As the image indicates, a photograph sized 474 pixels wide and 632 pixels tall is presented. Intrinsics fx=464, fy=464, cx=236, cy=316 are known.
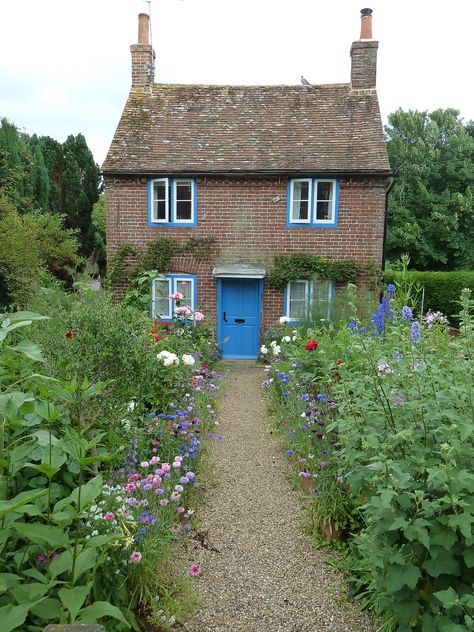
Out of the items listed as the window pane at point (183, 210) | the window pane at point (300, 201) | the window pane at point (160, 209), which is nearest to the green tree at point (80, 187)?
the window pane at point (160, 209)

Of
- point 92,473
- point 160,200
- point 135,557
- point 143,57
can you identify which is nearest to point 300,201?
point 160,200

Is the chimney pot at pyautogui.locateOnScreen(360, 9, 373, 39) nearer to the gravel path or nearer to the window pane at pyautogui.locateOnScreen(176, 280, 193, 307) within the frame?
the window pane at pyautogui.locateOnScreen(176, 280, 193, 307)

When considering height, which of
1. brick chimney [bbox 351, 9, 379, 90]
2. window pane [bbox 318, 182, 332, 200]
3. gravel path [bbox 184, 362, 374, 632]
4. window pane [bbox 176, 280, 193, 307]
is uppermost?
brick chimney [bbox 351, 9, 379, 90]

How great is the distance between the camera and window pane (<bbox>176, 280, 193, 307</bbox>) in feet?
40.9

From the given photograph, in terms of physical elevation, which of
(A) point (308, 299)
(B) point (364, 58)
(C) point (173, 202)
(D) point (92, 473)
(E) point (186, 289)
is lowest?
(D) point (92, 473)

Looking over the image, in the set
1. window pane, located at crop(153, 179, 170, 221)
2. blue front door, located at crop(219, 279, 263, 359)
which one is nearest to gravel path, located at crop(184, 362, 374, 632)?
blue front door, located at crop(219, 279, 263, 359)

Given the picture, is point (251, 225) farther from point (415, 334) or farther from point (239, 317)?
point (415, 334)

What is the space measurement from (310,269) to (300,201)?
1784 millimetres

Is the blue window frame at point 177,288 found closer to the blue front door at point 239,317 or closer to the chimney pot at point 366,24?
the blue front door at point 239,317

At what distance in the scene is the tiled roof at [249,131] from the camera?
11.8 meters

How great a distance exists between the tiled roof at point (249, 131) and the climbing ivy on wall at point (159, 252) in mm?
1795

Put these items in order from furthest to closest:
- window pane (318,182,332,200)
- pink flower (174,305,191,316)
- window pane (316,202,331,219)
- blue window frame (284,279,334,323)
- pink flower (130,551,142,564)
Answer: window pane (316,202,331,219)
window pane (318,182,332,200)
blue window frame (284,279,334,323)
pink flower (174,305,191,316)
pink flower (130,551,142,564)

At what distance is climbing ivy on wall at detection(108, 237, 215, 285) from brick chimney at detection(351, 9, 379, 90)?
6113 mm

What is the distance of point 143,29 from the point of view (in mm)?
13250
